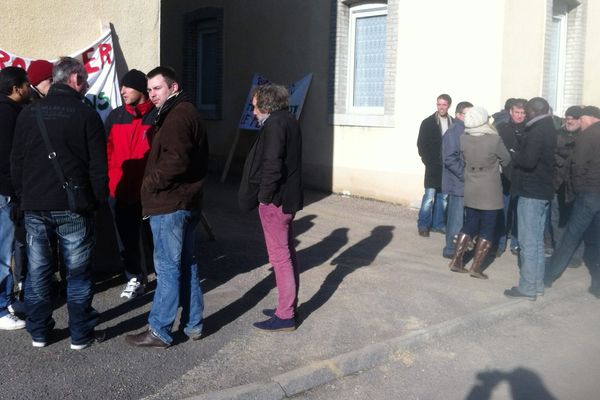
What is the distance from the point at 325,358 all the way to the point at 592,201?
3582mm

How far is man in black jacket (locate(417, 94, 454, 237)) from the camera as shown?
944 cm

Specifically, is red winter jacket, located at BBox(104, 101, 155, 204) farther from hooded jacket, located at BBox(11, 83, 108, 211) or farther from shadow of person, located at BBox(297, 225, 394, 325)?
shadow of person, located at BBox(297, 225, 394, 325)

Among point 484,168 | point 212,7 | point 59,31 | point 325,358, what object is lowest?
point 325,358

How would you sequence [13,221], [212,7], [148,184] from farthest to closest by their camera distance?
[212,7] → [13,221] → [148,184]

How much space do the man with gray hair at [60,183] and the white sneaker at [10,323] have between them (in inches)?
18.3

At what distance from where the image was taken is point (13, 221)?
531 centimetres

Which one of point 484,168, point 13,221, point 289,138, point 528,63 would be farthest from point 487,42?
point 13,221

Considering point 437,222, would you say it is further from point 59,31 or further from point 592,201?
point 59,31

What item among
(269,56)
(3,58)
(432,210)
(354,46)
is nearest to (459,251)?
Answer: (432,210)

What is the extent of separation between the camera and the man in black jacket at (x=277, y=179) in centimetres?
527

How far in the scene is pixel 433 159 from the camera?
31.0 feet

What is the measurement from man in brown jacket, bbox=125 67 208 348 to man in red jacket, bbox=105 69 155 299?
3.68 ft

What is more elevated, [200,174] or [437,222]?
[200,174]

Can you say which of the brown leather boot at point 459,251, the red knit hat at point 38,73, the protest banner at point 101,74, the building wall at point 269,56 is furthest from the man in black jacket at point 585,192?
the building wall at point 269,56
